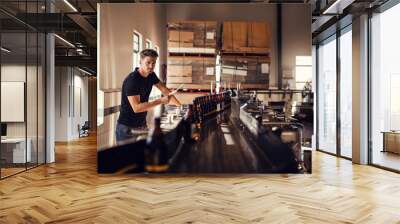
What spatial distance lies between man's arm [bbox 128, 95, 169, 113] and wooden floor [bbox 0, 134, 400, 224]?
106 centimetres

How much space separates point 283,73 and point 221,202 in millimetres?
2184

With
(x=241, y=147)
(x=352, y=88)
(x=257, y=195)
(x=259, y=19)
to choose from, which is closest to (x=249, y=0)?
(x=259, y=19)

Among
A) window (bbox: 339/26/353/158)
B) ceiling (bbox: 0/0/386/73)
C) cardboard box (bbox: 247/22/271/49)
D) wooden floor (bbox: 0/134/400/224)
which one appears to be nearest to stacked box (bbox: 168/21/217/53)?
cardboard box (bbox: 247/22/271/49)

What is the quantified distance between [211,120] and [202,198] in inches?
53.8

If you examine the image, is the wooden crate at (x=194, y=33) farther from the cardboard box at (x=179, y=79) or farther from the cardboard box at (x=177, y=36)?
the cardboard box at (x=179, y=79)

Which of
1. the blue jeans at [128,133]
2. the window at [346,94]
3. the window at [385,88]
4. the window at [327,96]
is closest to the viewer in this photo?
the blue jeans at [128,133]

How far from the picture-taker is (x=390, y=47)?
258 inches

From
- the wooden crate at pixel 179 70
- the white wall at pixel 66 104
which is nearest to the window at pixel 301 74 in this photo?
the wooden crate at pixel 179 70

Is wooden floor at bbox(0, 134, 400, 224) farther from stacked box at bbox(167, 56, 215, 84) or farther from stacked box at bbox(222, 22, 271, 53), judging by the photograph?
stacked box at bbox(222, 22, 271, 53)

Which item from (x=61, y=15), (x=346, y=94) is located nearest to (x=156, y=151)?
(x=61, y=15)

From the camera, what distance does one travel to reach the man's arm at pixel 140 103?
537cm

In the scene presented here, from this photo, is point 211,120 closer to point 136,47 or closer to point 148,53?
point 148,53

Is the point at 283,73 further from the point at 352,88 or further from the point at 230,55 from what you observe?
the point at 352,88

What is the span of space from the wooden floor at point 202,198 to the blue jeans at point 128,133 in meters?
0.63
